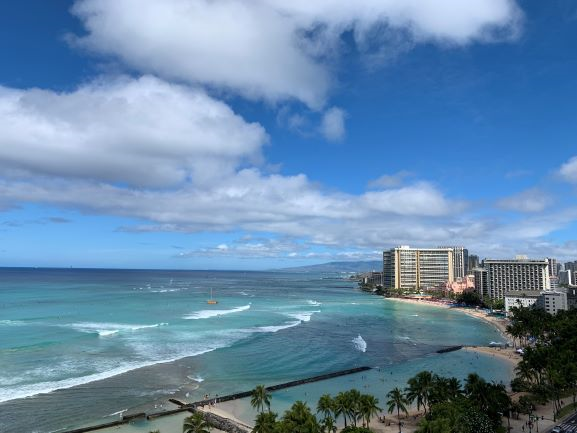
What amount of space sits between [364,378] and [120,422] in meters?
32.3

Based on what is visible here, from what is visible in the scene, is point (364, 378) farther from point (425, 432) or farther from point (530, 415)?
point (425, 432)

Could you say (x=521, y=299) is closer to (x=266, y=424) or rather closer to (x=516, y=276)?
(x=516, y=276)

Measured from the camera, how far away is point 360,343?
8431cm

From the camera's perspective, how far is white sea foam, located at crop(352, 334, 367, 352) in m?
79.8

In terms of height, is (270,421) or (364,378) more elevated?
(270,421)

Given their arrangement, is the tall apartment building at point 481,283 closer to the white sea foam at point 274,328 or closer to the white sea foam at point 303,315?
the white sea foam at point 303,315

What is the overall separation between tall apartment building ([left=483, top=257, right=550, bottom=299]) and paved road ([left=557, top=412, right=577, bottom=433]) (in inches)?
5170

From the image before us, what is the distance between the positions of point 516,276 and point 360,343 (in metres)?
109

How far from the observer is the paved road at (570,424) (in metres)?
40.6

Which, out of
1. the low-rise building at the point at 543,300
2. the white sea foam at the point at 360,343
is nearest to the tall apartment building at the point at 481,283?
the low-rise building at the point at 543,300

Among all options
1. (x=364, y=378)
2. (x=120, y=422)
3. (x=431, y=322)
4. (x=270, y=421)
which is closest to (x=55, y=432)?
(x=120, y=422)

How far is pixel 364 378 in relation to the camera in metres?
61.1

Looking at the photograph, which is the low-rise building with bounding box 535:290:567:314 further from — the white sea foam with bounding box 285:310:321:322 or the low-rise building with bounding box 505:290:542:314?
the white sea foam with bounding box 285:310:321:322

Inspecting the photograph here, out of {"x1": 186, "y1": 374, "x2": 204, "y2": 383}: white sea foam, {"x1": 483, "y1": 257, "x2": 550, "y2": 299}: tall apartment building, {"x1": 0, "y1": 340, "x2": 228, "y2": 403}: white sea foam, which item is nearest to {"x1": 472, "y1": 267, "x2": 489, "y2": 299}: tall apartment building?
{"x1": 483, "y1": 257, "x2": 550, "y2": 299}: tall apartment building
